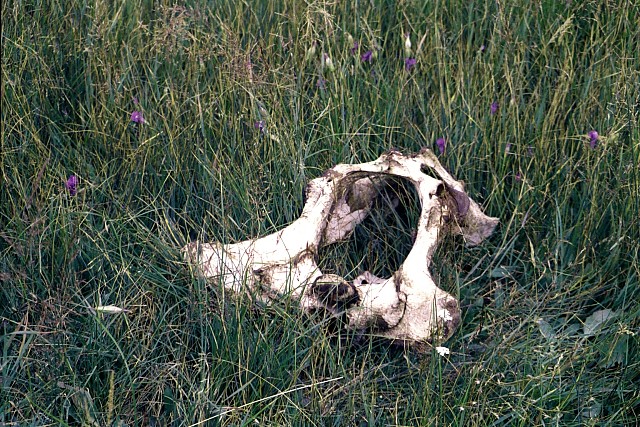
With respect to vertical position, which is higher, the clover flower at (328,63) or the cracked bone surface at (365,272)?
the clover flower at (328,63)

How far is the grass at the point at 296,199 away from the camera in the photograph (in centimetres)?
231

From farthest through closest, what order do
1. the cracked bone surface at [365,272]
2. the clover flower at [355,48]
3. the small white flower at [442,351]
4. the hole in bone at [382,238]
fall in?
the clover flower at [355,48], the hole in bone at [382,238], the cracked bone surface at [365,272], the small white flower at [442,351]

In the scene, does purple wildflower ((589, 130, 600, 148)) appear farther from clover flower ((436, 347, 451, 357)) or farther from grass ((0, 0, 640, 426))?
clover flower ((436, 347, 451, 357))

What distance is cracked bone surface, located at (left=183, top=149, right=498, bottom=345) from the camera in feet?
7.93

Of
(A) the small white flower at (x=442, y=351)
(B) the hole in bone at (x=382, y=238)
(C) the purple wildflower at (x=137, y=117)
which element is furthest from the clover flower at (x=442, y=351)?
(C) the purple wildflower at (x=137, y=117)

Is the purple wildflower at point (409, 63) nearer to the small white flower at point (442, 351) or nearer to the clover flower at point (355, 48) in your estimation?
the clover flower at point (355, 48)

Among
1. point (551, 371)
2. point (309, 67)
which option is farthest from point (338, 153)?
point (551, 371)

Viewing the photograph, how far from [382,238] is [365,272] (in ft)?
0.81

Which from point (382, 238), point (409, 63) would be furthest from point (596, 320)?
point (409, 63)

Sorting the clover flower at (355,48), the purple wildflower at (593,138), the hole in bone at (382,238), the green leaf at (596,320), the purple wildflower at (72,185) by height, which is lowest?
the green leaf at (596,320)

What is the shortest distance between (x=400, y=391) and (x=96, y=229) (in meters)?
1.08

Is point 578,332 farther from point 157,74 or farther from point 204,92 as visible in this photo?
point 157,74

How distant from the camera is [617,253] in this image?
8.84 feet

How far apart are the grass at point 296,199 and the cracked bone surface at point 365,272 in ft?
0.25
